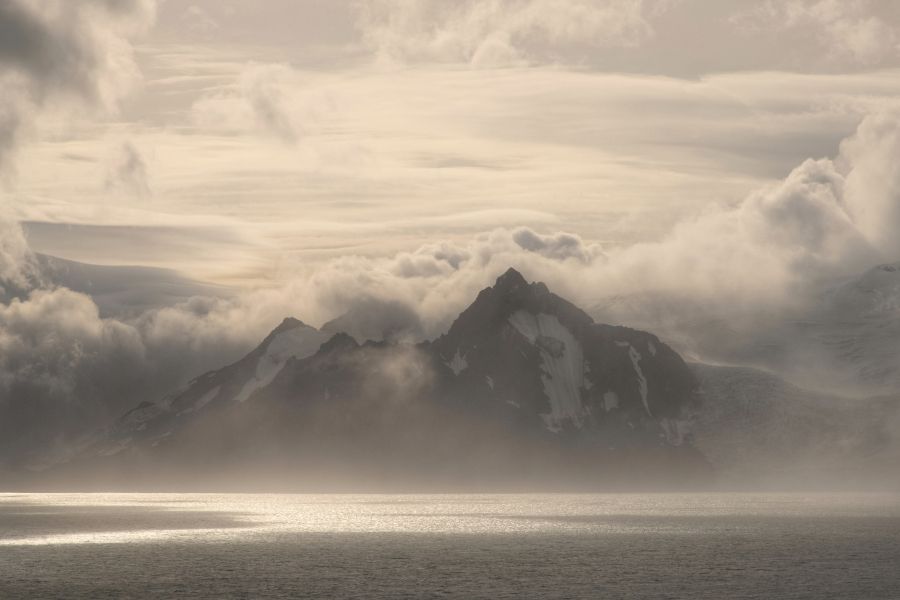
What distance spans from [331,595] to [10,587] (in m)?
47.6

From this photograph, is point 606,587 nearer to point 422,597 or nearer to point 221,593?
point 422,597

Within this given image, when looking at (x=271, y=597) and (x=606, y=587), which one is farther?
(x=606, y=587)

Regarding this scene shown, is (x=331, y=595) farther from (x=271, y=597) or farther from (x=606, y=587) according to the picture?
(x=606, y=587)

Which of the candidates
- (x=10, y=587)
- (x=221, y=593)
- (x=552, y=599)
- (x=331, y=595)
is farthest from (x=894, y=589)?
(x=10, y=587)

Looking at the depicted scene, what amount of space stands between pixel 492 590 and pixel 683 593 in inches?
1048

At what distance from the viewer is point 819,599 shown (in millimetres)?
183375

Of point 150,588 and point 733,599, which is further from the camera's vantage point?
point 150,588

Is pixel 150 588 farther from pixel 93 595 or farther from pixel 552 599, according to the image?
pixel 552 599

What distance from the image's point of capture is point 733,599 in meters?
183

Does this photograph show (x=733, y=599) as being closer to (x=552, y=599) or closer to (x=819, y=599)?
(x=819, y=599)

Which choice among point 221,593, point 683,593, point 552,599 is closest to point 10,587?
point 221,593

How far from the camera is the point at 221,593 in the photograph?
191000 millimetres

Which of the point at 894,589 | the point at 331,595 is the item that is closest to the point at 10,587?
the point at 331,595

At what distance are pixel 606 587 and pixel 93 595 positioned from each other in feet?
236
